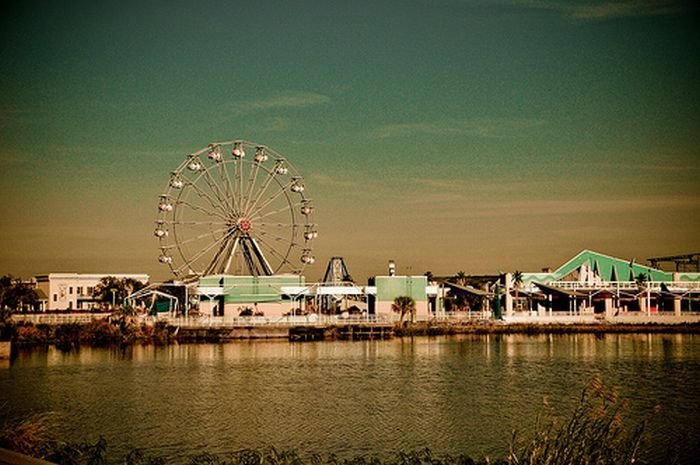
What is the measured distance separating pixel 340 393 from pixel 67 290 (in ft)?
168

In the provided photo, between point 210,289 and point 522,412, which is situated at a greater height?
point 210,289

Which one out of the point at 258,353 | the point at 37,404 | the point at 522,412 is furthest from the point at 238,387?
the point at 258,353

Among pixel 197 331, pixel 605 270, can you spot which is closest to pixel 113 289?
pixel 197 331

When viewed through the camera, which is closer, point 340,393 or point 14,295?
point 340,393

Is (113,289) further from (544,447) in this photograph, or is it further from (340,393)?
(544,447)

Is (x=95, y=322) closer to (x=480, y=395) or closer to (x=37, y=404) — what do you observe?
(x=37, y=404)

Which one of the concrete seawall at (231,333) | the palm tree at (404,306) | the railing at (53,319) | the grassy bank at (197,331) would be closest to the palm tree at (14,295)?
the railing at (53,319)

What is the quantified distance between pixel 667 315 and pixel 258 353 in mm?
30078

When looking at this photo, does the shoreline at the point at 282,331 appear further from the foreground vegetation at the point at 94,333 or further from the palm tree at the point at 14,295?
the palm tree at the point at 14,295

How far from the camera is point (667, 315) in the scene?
54.9 m

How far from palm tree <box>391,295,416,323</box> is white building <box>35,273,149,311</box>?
28.4 metres

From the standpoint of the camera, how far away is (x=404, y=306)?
170 ft

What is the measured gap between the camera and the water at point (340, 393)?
17.5 m

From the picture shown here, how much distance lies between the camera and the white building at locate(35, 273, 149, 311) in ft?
227
